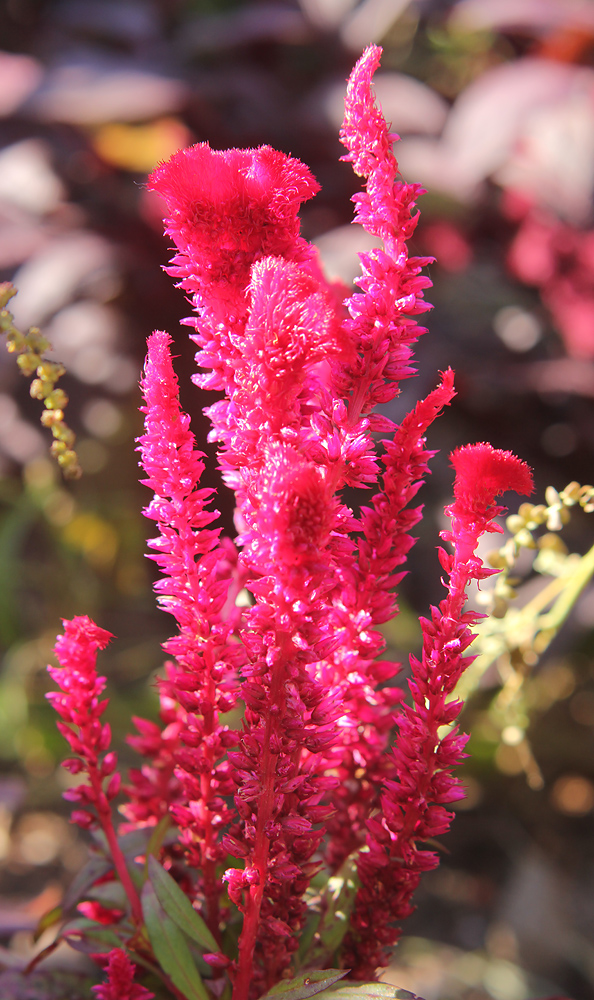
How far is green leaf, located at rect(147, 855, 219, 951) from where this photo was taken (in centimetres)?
31

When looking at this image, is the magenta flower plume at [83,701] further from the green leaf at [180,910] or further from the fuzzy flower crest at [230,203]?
the fuzzy flower crest at [230,203]

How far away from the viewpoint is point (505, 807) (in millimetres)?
1080

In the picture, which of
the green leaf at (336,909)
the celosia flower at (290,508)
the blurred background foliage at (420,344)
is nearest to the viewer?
the celosia flower at (290,508)

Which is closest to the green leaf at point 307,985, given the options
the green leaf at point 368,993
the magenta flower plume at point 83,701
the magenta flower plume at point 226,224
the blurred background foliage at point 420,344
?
the green leaf at point 368,993

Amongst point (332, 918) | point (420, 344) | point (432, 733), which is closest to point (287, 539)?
point (432, 733)

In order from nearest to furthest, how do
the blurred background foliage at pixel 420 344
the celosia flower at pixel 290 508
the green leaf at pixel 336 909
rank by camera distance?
1. the celosia flower at pixel 290 508
2. the green leaf at pixel 336 909
3. the blurred background foliage at pixel 420 344

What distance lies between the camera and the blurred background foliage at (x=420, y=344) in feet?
3.21

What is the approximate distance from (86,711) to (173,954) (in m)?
0.11

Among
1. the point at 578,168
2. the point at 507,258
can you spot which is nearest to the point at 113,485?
the point at 507,258

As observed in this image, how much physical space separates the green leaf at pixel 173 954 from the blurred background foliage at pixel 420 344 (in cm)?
56

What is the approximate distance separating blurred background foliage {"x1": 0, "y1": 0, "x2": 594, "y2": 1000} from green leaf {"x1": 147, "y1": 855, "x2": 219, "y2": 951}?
1.87ft

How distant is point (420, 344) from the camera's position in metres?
1.07

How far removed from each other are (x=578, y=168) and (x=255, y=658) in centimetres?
93

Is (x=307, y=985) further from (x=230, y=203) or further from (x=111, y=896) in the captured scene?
(x=230, y=203)
